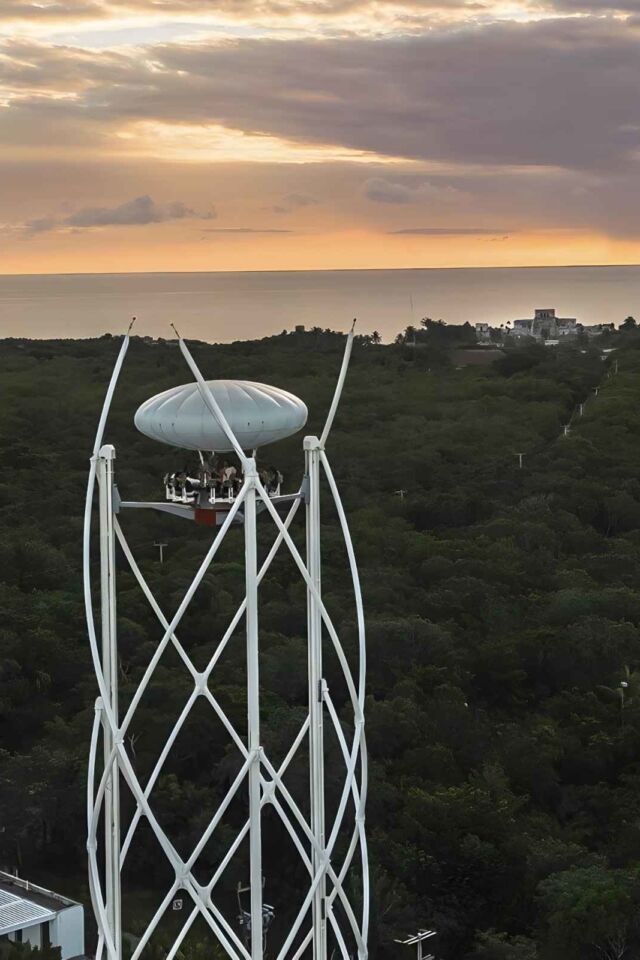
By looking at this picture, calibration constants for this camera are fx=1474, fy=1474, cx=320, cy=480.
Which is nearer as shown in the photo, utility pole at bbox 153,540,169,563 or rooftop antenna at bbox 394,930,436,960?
rooftop antenna at bbox 394,930,436,960

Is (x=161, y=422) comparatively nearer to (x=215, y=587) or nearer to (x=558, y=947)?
(x=558, y=947)

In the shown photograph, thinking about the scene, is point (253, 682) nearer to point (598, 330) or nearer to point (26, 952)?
point (26, 952)

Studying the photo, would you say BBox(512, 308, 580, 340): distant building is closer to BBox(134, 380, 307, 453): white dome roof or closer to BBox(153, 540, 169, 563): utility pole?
BBox(153, 540, 169, 563): utility pole

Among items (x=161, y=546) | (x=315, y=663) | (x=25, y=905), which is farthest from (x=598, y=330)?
(x=315, y=663)

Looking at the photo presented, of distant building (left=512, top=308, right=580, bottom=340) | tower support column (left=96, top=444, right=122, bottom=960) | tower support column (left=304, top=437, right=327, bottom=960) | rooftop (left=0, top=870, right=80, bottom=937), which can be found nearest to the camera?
tower support column (left=96, top=444, right=122, bottom=960)

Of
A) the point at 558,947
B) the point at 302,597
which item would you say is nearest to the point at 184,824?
the point at 558,947

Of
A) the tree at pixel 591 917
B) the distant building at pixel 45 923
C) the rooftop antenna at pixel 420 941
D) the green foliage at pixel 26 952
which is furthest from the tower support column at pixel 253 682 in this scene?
the tree at pixel 591 917

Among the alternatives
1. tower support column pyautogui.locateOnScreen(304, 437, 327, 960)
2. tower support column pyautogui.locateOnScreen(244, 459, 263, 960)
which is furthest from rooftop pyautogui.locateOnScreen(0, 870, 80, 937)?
tower support column pyautogui.locateOnScreen(244, 459, 263, 960)

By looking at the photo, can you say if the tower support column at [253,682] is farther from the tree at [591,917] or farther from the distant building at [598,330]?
the distant building at [598,330]
